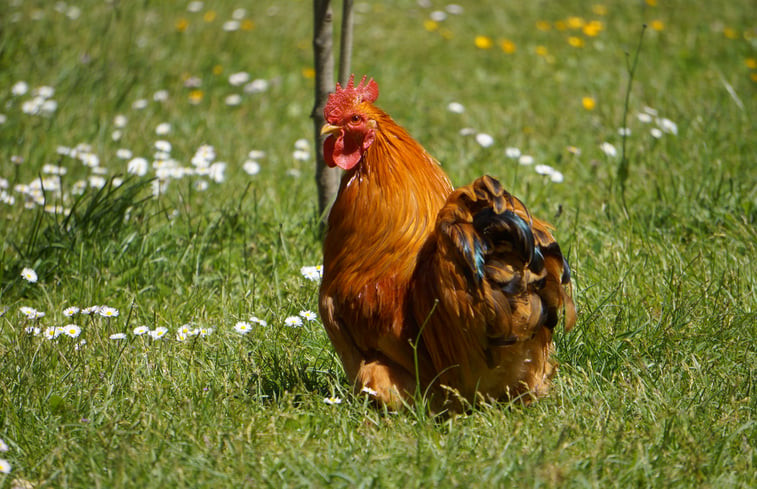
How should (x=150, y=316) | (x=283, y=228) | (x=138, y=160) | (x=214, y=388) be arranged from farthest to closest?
(x=138, y=160)
(x=283, y=228)
(x=150, y=316)
(x=214, y=388)

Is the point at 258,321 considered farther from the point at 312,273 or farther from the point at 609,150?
the point at 609,150

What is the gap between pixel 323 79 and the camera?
164 inches

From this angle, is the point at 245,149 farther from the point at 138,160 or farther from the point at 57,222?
the point at 57,222

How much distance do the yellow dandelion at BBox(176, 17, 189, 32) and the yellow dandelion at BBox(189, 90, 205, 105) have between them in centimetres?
101

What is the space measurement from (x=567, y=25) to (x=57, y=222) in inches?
213

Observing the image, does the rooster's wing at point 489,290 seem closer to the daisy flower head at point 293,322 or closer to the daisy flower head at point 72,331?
the daisy flower head at point 293,322

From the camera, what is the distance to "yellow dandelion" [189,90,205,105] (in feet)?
20.4

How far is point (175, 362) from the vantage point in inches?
126

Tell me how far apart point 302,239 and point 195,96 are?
2.43 metres

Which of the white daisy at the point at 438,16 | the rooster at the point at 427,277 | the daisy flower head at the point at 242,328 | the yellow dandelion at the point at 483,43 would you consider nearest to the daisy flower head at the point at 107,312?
the daisy flower head at the point at 242,328

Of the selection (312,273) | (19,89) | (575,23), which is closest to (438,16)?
(575,23)

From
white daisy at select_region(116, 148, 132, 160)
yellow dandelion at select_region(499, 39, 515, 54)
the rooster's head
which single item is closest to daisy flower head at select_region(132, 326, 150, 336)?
the rooster's head

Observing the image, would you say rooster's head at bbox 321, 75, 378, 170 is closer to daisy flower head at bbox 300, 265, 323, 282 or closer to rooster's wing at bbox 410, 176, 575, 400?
rooster's wing at bbox 410, 176, 575, 400

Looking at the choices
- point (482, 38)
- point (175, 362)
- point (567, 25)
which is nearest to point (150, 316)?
point (175, 362)
